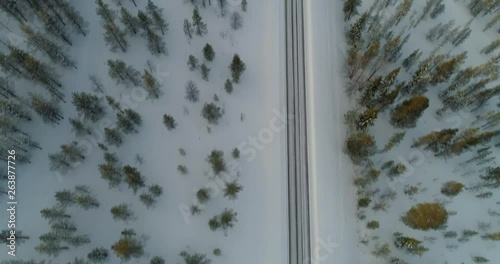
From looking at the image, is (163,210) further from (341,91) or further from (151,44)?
(341,91)

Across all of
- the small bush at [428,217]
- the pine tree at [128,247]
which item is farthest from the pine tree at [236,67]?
the small bush at [428,217]

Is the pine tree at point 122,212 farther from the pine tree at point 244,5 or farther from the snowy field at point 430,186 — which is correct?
the pine tree at point 244,5

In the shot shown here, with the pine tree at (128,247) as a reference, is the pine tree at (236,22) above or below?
above

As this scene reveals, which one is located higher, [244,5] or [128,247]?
[244,5]

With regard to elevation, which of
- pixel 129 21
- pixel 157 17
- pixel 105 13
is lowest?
pixel 129 21

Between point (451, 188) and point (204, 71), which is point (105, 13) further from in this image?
point (451, 188)

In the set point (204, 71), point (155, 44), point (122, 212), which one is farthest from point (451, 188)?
point (155, 44)
